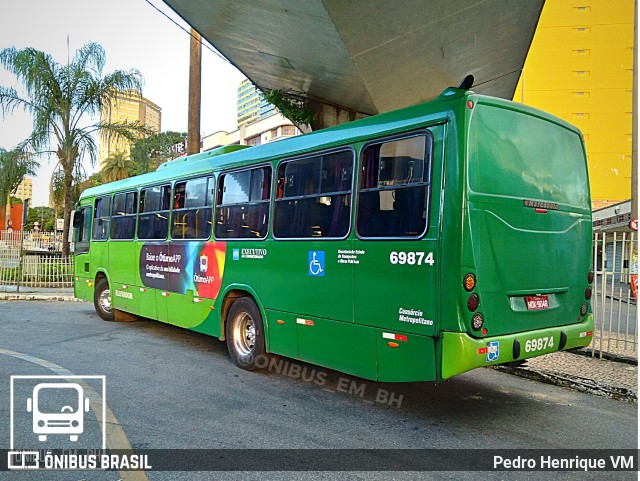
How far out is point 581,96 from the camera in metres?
45.5

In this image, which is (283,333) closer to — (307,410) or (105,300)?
(307,410)

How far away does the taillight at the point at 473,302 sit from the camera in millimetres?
4699

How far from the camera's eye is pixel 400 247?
16.8ft

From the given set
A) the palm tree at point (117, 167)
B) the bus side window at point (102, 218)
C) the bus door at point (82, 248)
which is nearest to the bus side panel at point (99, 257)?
the bus side window at point (102, 218)

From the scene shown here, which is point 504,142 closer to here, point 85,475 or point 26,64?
point 85,475

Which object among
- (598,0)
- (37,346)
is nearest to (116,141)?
(37,346)

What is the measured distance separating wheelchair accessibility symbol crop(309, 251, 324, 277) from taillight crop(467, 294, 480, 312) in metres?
1.83

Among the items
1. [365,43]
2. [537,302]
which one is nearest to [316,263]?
[537,302]

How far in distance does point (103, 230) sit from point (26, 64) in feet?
37.1

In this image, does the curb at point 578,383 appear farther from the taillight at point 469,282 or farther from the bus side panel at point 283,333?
the bus side panel at point 283,333

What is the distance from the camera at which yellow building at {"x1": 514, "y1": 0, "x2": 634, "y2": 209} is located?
148 feet

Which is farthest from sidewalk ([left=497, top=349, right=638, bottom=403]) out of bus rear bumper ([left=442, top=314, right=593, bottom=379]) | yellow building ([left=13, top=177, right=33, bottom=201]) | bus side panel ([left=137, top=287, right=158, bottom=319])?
yellow building ([left=13, top=177, right=33, bottom=201])

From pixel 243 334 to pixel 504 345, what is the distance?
381cm

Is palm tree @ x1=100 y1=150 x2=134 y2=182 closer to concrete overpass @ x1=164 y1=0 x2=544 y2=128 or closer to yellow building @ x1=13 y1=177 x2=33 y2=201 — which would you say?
yellow building @ x1=13 y1=177 x2=33 y2=201
